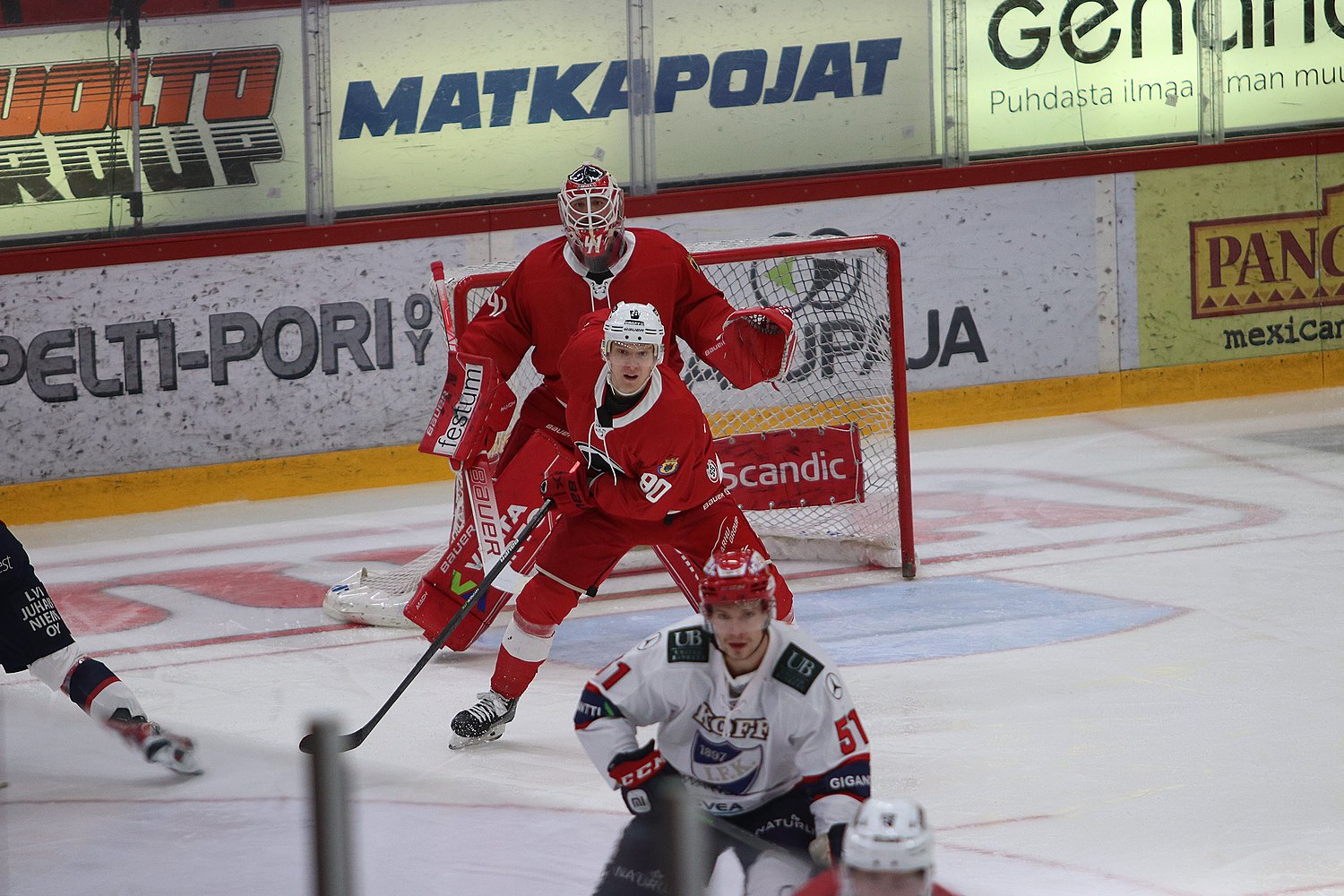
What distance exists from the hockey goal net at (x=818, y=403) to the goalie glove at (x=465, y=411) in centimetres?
83

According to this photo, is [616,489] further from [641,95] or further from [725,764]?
[641,95]

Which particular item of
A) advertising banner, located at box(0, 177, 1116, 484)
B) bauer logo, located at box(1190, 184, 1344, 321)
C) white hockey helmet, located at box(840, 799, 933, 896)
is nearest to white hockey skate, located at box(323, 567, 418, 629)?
advertising banner, located at box(0, 177, 1116, 484)

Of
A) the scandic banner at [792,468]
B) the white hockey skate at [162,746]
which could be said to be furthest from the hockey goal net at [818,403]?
the white hockey skate at [162,746]

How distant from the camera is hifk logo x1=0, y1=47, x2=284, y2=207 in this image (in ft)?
24.2

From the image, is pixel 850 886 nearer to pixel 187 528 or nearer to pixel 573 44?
pixel 187 528

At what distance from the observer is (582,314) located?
188 inches

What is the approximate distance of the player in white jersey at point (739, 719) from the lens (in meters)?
2.84

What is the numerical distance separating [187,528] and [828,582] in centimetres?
264

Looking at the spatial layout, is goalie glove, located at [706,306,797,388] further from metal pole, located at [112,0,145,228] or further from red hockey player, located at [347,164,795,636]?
metal pole, located at [112,0,145,228]

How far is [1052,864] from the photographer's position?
11.3 feet

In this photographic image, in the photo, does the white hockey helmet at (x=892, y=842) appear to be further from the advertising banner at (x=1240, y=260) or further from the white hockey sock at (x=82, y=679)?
the advertising banner at (x=1240, y=260)

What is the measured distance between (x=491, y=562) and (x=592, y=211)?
1018mm

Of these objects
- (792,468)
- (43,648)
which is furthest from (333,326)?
(43,648)

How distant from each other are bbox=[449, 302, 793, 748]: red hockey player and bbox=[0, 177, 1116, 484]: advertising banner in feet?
7.46
